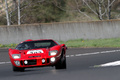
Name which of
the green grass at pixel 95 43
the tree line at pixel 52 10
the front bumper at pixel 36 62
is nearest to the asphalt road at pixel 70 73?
the front bumper at pixel 36 62

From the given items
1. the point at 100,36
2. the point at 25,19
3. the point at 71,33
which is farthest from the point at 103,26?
the point at 25,19

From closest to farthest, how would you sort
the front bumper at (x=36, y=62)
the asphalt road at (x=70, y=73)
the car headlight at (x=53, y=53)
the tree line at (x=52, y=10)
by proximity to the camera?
1. the asphalt road at (x=70, y=73)
2. the front bumper at (x=36, y=62)
3. the car headlight at (x=53, y=53)
4. the tree line at (x=52, y=10)

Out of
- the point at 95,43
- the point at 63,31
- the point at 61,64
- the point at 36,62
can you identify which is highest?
the point at 63,31

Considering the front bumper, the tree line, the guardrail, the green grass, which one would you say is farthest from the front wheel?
the tree line

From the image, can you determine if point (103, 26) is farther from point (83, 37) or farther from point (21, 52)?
point (21, 52)

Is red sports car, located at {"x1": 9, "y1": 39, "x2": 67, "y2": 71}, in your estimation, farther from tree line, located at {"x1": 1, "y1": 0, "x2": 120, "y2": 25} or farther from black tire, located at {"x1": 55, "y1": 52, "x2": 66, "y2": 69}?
tree line, located at {"x1": 1, "y1": 0, "x2": 120, "y2": 25}

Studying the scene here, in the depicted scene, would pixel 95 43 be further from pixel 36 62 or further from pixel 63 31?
pixel 36 62

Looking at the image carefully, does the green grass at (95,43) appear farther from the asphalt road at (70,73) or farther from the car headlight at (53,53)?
the car headlight at (53,53)

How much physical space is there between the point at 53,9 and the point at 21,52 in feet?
79.6

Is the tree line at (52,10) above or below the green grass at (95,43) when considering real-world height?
above

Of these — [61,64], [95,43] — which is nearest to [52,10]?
[95,43]

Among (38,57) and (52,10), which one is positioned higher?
(52,10)

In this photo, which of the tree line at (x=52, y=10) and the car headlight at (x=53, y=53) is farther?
the tree line at (x=52, y=10)

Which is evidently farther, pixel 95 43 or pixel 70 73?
pixel 95 43
